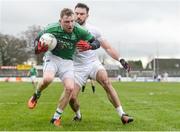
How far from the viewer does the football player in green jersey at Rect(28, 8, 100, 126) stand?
34.3 ft

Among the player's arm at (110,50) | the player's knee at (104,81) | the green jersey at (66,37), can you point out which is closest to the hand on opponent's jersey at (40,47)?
the green jersey at (66,37)

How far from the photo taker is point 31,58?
112 m

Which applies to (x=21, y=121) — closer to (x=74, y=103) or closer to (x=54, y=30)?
(x=74, y=103)

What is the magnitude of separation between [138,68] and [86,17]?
461ft

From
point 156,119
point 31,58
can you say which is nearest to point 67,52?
point 156,119

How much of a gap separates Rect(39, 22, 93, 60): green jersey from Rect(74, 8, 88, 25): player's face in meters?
0.49

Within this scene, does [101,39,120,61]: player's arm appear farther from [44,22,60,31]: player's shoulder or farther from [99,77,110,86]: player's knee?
[44,22,60,31]: player's shoulder

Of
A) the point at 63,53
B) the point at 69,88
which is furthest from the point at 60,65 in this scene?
the point at 69,88

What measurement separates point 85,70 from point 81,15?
1.23 metres

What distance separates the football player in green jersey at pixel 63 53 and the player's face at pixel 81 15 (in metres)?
0.49

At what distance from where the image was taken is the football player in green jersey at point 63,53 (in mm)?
10469

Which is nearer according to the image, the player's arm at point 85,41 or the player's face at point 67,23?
the player's face at point 67,23

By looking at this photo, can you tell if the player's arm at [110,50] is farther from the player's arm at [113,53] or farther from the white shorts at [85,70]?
the white shorts at [85,70]

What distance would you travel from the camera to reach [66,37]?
1052cm
